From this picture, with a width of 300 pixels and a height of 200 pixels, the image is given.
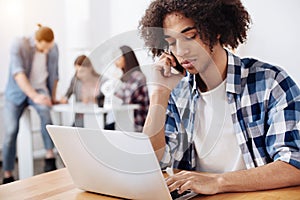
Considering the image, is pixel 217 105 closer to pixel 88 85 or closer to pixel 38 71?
pixel 88 85

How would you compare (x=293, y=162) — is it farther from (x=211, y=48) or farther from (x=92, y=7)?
(x=92, y=7)

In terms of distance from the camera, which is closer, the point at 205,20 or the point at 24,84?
the point at 205,20

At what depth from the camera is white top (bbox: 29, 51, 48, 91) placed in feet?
13.2

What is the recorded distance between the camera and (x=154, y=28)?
1483 mm

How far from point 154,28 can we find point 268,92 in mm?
417

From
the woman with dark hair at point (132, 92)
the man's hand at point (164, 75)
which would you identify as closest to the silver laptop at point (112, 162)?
the man's hand at point (164, 75)

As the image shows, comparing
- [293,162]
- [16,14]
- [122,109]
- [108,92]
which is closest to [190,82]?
[293,162]

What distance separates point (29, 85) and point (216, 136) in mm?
2688

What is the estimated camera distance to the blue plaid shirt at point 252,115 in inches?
49.3

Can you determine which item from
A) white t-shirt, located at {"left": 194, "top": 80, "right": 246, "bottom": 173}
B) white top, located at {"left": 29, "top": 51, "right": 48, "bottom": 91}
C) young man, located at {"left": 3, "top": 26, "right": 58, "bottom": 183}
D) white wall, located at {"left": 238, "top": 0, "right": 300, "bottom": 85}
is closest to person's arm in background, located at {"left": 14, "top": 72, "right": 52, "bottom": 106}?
young man, located at {"left": 3, "top": 26, "right": 58, "bottom": 183}

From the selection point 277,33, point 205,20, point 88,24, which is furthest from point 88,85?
point 205,20

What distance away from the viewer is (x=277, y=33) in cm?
320

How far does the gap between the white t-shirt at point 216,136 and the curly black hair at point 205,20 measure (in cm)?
16

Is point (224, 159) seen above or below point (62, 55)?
below
